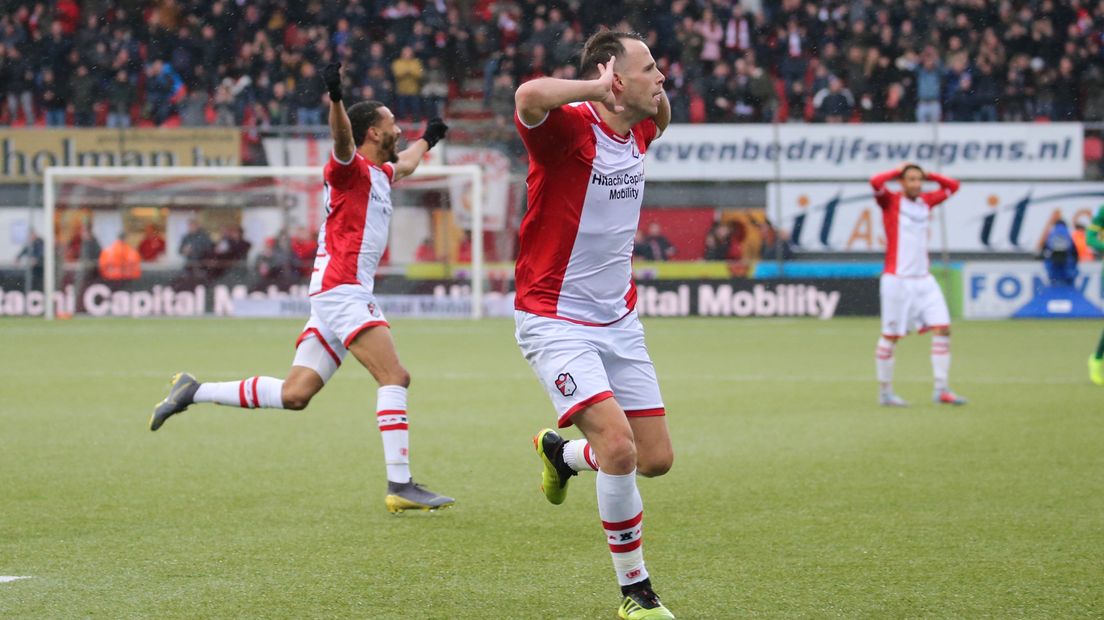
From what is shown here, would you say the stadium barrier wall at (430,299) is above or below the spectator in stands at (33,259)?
below

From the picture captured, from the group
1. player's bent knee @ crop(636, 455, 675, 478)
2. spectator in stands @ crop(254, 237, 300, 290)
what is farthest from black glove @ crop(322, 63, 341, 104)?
spectator in stands @ crop(254, 237, 300, 290)

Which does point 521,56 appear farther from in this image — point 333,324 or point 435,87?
point 333,324

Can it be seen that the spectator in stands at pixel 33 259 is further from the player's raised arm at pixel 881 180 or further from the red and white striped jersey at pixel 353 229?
the red and white striped jersey at pixel 353 229

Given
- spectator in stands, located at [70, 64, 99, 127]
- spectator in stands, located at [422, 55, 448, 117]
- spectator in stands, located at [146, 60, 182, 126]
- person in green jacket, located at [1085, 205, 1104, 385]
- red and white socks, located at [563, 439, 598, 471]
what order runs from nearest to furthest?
red and white socks, located at [563, 439, 598, 471]
person in green jacket, located at [1085, 205, 1104, 385]
spectator in stands, located at [70, 64, 99, 127]
spectator in stands, located at [422, 55, 448, 117]
spectator in stands, located at [146, 60, 182, 126]

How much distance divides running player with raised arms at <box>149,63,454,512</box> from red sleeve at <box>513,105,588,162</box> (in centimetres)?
242

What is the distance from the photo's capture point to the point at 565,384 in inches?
202

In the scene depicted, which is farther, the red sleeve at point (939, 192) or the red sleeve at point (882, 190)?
the red sleeve at point (939, 192)

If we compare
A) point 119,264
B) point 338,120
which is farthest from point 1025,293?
point 338,120

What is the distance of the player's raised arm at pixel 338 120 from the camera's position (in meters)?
6.49

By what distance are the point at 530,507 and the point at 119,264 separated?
2057cm

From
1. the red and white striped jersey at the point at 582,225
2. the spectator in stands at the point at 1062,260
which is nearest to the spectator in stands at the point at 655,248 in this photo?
the spectator in stands at the point at 1062,260

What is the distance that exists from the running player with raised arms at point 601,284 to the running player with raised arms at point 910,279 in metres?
7.60

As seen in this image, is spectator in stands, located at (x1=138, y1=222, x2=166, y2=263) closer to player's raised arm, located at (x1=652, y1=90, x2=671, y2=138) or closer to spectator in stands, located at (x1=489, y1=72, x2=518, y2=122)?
spectator in stands, located at (x1=489, y1=72, x2=518, y2=122)

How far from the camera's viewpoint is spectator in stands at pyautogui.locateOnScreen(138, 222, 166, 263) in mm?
26266
